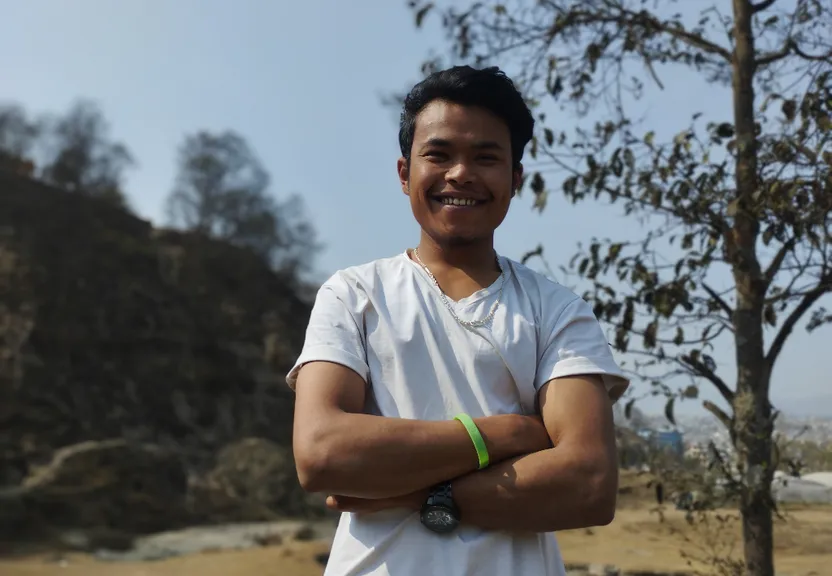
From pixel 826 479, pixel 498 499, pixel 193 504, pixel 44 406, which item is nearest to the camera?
pixel 498 499

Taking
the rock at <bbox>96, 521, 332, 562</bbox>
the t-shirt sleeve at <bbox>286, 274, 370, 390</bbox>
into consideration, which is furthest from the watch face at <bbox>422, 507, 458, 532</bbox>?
the rock at <bbox>96, 521, 332, 562</bbox>

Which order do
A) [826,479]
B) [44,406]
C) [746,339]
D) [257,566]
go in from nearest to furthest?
[746,339] < [826,479] < [257,566] < [44,406]

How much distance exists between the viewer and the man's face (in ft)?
4.07

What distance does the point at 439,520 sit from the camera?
3.47 feet

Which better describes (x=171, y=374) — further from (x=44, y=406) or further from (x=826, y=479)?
(x=826, y=479)

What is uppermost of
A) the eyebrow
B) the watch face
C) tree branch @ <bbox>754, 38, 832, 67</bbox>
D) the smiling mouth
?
tree branch @ <bbox>754, 38, 832, 67</bbox>

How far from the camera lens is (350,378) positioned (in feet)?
3.77

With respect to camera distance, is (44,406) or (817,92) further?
(44,406)

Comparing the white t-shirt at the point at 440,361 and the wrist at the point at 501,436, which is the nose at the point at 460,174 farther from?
the wrist at the point at 501,436

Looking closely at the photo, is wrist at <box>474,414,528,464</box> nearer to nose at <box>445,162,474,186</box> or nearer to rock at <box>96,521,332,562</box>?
nose at <box>445,162,474,186</box>

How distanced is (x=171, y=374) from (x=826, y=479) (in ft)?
51.3

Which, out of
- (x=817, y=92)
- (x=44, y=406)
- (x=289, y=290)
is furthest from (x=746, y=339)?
(x=289, y=290)

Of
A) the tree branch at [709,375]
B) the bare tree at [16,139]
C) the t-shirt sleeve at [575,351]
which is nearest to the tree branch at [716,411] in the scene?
the tree branch at [709,375]

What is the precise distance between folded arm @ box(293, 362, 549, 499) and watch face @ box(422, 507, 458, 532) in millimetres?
37
